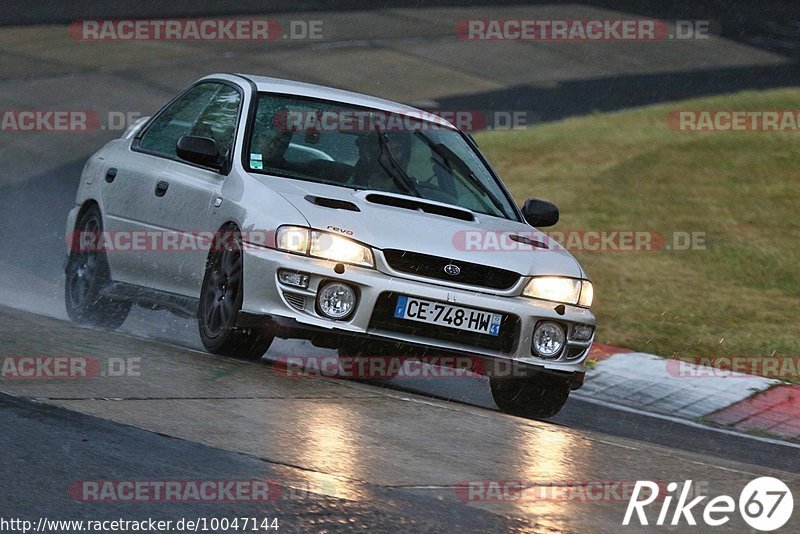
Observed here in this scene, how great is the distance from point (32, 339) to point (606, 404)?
144 inches

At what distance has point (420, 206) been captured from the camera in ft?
26.0

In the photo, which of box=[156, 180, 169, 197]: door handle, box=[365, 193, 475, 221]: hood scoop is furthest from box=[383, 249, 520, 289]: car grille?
box=[156, 180, 169, 197]: door handle

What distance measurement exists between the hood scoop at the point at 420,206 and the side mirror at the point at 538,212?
29.8 inches

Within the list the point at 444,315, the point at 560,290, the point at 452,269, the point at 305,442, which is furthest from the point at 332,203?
the point at 305,442

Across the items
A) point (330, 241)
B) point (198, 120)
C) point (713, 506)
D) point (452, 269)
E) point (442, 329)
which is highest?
point (198, 120)

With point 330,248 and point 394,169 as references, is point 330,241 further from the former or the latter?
point 394,169

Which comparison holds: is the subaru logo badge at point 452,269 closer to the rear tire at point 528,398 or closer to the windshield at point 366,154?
the rear tire at point 528,398

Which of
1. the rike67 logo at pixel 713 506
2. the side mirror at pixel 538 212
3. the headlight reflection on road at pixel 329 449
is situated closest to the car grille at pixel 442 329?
the headlight reflection on road at pixel 329 449

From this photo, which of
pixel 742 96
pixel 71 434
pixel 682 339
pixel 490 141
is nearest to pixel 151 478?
pixel 71 434

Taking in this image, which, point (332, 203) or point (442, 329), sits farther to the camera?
point (332, 203)

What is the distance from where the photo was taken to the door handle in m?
8.59

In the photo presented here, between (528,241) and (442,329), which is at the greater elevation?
(528,241)

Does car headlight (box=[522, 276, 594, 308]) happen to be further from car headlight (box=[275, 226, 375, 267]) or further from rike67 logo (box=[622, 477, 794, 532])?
rike67 logo (box=[622, 477, 794, 532])

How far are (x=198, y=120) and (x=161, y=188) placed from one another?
0.54 meters
